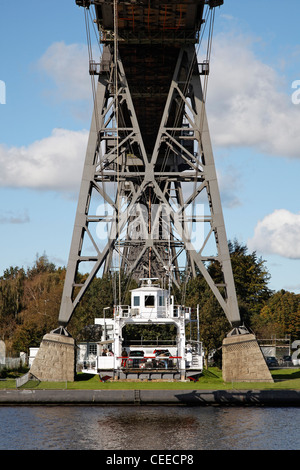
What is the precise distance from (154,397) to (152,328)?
23.8m

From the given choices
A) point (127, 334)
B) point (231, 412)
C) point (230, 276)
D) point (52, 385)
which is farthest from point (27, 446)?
point (127, 334)

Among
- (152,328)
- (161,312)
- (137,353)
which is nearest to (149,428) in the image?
(137,353)

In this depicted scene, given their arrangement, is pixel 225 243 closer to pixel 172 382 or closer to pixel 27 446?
pixel 172 382

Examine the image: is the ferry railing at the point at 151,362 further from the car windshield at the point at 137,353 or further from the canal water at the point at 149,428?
the canal water at the point at 149,428

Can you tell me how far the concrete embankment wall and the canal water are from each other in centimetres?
82

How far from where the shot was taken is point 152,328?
63.9 meters

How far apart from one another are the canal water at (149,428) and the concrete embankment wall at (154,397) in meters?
0.82

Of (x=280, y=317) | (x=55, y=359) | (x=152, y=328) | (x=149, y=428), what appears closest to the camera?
(x=149, y=428)

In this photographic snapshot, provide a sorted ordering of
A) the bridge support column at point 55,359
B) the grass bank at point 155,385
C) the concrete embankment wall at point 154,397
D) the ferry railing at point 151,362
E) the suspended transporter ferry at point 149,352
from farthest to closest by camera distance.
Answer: the ferry railing at point 151,362, the suspended transporter ferry at point 149,352, the bridge support column at point 55,359, the grass bank at point 155,385, the concrete embankment wall at point 154,397

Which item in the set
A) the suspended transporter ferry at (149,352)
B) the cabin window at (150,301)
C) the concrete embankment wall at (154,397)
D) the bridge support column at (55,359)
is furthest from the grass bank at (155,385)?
the cabin window at (150,301)

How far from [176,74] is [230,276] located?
14.6 m

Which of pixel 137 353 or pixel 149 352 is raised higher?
pixel 149 352

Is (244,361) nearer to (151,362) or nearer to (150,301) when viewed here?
(151,362)

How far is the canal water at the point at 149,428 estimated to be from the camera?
28.4 metres
